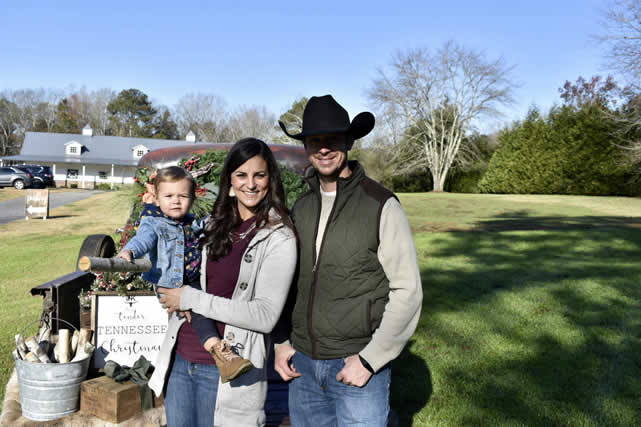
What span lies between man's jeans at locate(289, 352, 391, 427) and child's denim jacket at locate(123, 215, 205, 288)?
0.65 m

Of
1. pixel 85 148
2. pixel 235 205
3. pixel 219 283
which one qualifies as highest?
pixel 85 148

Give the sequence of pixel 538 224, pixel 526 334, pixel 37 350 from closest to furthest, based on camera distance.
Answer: pixel 37 350 < pixel 526 334 < pixel 538 224

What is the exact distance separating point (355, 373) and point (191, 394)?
0.71 m

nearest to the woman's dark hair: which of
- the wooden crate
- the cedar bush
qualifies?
the wooden crate

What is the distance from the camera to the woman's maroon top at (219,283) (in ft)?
6.66

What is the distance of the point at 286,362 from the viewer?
7.08ft

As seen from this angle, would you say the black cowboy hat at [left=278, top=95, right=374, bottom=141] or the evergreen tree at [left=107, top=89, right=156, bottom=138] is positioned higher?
the evergreen tree at [left=107, top=89, right=156, bottom=138]

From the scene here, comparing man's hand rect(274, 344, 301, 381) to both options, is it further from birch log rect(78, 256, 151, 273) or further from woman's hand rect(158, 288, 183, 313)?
birch log rect(78, 256, 151, 273)

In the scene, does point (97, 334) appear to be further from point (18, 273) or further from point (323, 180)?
point (18, 273)

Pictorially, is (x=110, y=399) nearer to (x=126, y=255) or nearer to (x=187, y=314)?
(x=187, y=314)

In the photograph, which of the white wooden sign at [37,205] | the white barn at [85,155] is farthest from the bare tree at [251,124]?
the white wooden sign at [37,205]

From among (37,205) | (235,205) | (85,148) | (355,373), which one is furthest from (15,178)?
(355,373)

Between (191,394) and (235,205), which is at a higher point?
(235,205)

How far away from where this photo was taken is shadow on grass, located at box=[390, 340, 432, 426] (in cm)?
403
